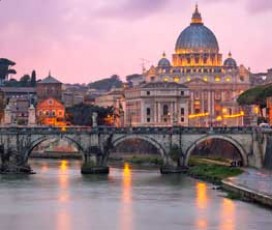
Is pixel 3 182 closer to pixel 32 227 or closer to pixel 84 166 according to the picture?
pixel 84 166

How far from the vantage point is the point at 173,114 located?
12106cm

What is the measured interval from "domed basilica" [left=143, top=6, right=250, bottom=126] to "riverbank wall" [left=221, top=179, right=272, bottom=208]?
258 ft

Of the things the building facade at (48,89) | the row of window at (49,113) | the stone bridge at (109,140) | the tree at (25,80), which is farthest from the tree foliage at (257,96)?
the tree at (25,80)

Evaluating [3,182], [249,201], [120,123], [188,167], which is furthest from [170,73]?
[249,201]

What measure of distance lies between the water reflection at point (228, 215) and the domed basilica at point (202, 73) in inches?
3305

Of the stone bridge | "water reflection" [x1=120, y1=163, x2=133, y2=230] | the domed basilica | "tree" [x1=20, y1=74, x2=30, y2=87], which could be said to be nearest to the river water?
"water reflection" [x1=120, y1=163, x2=133, y2=230]

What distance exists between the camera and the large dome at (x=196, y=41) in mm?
149425

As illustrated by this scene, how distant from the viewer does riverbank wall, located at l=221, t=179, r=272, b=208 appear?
4988 centimetres

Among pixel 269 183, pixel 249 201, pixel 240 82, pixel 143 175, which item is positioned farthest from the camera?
pixel 240 82

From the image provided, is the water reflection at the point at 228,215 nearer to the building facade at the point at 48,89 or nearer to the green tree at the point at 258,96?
the green tree at the point at 258,96

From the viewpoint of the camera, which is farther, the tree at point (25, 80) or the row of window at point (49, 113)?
the tree at point (25, 80)

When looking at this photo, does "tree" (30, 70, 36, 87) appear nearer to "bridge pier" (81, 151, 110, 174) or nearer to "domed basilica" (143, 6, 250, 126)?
"domed basilica" (143, 6, 250, 126)

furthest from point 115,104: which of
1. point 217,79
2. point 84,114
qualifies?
point 84,114

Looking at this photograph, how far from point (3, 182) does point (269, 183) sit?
15.0 metres
